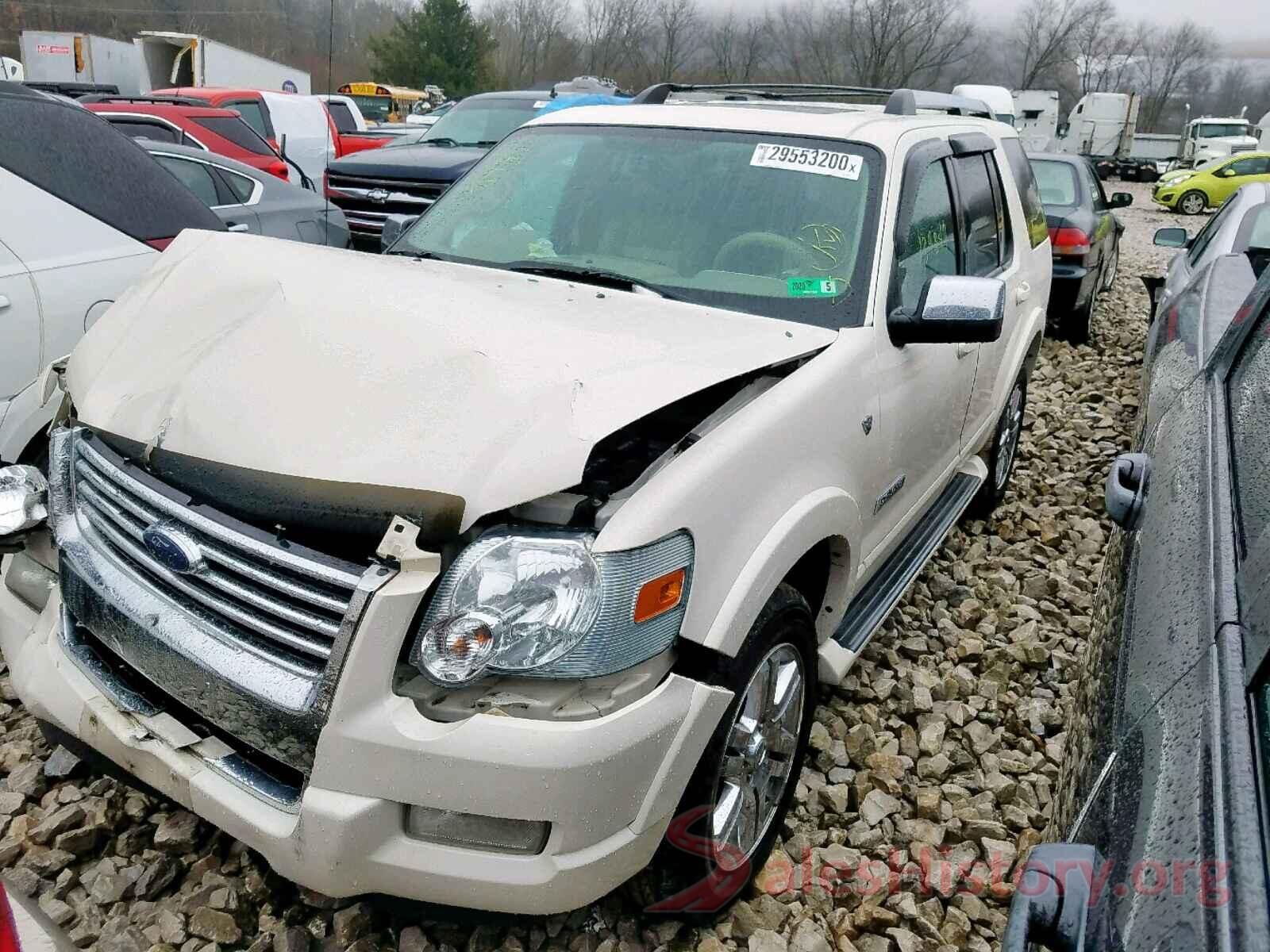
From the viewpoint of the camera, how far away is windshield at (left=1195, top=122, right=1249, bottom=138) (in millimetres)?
41000

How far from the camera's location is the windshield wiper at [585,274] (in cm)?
277

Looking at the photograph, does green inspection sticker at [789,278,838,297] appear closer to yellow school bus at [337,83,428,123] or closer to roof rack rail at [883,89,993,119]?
roof rack rail at [883,89,993,119]

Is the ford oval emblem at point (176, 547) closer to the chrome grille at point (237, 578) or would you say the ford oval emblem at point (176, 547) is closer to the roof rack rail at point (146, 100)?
the chrome grille at point (237, 578)

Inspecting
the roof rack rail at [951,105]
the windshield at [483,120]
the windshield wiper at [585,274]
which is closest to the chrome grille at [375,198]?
the windshield at [483,120]

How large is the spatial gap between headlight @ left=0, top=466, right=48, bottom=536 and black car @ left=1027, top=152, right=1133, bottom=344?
7206 mm

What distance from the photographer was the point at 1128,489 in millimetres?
2191

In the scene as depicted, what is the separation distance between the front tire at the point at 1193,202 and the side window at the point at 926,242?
27.0 m

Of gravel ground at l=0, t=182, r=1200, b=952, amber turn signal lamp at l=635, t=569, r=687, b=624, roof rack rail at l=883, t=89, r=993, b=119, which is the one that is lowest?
gravel ground at l=0, t=182, r=1200, b=952

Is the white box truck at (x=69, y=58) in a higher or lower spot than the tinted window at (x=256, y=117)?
higher

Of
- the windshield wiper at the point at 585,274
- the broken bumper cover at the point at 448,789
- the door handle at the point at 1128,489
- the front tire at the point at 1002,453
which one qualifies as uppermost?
the windshield wiper at the point at 585,274

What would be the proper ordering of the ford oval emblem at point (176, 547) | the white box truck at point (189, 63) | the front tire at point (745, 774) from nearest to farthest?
the ford oval emblem at point (176, 547), the front tire at point (745, 774), the white box truck at point (189, 63)

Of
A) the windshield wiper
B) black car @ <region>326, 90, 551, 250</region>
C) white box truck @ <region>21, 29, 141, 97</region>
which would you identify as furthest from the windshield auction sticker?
white box truck @ <region>21, 29, 141, 97</region>

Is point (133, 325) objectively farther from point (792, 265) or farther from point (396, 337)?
point (792, 265)

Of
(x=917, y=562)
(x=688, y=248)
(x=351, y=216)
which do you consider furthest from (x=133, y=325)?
(x=351, y=216)
